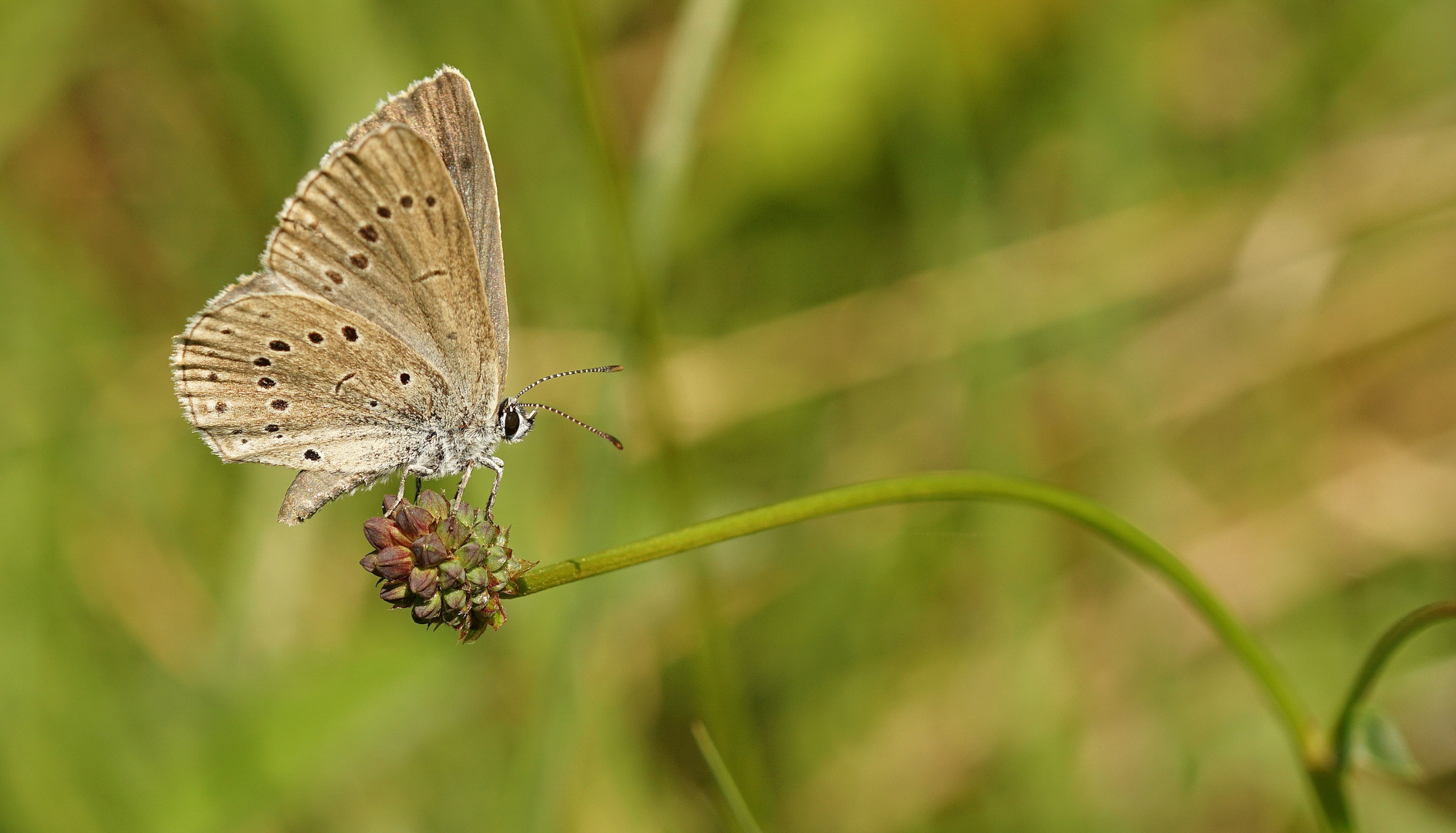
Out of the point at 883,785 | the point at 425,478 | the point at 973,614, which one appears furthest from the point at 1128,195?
the point at 425,478

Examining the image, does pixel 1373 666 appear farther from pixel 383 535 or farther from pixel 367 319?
pixel 367 319

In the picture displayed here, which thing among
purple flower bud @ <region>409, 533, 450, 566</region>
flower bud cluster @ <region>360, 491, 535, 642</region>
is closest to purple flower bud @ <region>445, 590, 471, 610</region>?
flower bud cluster @ <region>360, 491, 535, 642</region>

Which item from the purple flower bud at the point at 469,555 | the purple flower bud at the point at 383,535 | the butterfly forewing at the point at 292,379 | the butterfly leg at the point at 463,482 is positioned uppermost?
the butterfly forewing at the point at 292,379

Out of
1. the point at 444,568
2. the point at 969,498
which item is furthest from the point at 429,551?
the point at 969,498

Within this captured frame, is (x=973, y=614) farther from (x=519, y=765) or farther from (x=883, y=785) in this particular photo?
(x=519, y=765)

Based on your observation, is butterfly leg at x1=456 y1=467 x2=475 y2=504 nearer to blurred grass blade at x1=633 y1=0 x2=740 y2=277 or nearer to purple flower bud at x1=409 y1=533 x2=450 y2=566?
purple flower bud at x1=409 y1=533 x2=450 y2=566

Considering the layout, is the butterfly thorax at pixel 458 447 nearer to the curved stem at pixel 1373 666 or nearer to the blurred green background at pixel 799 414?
the blurred green background at pixel 799 414

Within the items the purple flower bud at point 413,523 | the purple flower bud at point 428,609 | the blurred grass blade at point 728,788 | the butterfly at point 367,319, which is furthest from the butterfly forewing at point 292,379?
the blurred grass blade at point 728,788
